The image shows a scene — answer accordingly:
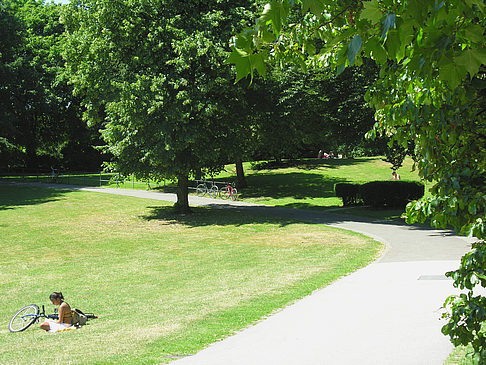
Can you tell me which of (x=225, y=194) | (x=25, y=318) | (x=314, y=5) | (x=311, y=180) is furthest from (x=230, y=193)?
(x=314, y=5)

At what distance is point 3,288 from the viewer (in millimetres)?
13844

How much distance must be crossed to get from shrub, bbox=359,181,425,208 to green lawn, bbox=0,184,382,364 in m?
5.64

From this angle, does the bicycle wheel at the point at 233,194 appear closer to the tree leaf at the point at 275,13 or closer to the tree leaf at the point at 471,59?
the tree leaf at the point at 275,13

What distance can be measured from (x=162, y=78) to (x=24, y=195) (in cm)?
1940

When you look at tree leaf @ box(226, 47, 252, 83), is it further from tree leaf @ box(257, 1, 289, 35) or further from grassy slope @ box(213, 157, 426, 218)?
grassy slope @ box(213, 157, 426, 218)

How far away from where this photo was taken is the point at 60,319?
Answer: 10156 millimetres

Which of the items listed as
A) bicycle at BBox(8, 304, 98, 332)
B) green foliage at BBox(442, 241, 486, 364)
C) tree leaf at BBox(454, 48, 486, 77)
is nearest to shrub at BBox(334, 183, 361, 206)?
bicycle at BBox(8, 304, 98, 332)

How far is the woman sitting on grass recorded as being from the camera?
1007 cm

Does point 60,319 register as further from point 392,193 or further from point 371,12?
point 392,193

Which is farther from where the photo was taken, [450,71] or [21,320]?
[21,320]

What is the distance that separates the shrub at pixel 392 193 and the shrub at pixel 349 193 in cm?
161

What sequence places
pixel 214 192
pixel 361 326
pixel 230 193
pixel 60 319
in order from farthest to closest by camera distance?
pixel 214 192 → pixel 230 193 → pixel 60 319 → pixel 361 326

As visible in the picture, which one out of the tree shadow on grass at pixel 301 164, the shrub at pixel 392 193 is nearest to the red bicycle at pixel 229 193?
the shrub at pixel 392 193

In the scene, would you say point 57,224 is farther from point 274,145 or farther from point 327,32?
point 327,32
